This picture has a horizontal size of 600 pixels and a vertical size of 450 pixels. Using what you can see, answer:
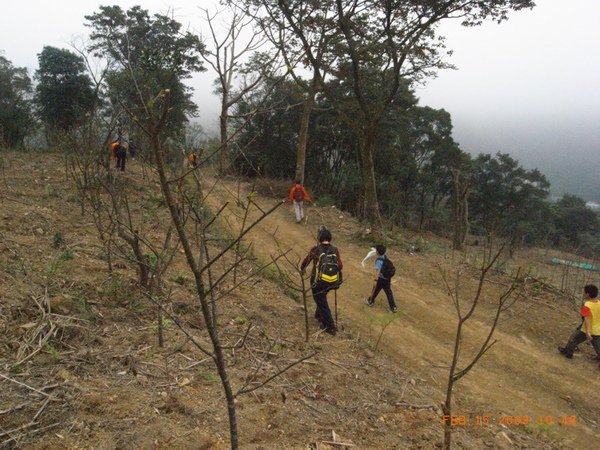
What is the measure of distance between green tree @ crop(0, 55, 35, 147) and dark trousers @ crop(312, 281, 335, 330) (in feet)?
60.1

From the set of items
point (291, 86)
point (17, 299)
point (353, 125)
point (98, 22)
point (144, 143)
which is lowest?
point (17, 299)

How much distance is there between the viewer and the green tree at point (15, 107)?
719 inches

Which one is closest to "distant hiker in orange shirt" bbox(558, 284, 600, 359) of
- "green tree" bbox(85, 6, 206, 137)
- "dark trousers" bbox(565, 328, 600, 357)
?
"dark trousers" bbox(565, 328, 600, 357)

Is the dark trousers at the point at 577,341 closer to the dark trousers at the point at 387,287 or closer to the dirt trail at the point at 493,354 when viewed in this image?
the dirt trail at the point at 493,354

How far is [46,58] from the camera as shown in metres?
17.6

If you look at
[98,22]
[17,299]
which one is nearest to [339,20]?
[17,299]

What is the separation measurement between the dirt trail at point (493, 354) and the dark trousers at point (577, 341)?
18 cm

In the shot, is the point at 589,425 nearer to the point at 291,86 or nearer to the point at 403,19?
the point at 403,19

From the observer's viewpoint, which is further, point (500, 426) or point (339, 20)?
point (339, 20)

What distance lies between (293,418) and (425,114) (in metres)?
22.2

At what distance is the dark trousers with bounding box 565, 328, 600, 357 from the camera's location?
5711 millimetres

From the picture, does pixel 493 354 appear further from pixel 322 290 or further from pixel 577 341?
pixel 322 290

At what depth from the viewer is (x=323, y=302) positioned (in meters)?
5.57

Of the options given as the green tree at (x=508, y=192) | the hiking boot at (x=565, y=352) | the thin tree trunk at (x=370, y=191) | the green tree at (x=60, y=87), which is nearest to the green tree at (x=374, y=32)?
the thin tree trunk at (x=370, y=191)
